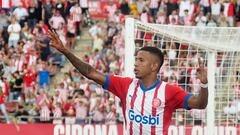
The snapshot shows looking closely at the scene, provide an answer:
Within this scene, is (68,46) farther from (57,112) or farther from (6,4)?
(57,112)

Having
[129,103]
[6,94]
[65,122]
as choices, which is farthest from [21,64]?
[129,103]

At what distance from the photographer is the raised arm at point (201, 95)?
7.68 metres

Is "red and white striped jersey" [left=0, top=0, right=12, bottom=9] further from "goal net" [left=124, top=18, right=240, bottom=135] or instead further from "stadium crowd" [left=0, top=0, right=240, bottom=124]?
"goal net" [left=124, top=18, right=240, bottom=135]

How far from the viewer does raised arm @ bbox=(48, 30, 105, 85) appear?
782 cm

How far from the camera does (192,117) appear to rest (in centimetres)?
1541

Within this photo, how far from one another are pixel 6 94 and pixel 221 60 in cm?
758

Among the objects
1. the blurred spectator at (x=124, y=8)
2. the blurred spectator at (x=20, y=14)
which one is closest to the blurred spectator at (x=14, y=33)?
the blurred spectator at (x=20, y=14)

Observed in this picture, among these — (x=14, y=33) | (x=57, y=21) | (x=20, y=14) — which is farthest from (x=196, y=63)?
(x=20, y=14)

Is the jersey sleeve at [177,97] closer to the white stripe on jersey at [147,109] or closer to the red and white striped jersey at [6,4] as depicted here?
the white stripe on jersey at [147,109]

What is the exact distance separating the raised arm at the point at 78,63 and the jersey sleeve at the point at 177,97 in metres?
0.65

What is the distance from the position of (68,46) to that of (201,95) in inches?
675

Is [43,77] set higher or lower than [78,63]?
lower

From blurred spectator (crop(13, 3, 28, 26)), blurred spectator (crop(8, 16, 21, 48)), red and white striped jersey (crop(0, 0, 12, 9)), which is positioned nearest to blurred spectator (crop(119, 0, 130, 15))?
blurred spectator (crop(13, 3, 28, 26))

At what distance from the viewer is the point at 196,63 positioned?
14.5 m
